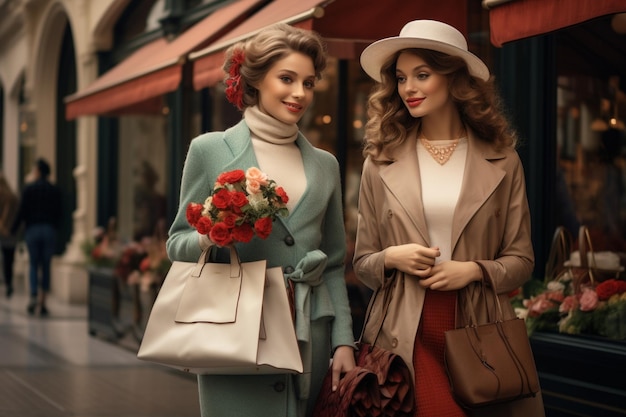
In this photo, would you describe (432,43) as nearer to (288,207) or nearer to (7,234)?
(288,207)

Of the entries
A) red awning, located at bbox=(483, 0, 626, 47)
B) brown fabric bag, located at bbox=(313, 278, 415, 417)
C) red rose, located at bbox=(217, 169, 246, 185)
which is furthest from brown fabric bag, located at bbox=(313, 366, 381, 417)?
red awning, located at bbox=(483, 0, 626, 47)

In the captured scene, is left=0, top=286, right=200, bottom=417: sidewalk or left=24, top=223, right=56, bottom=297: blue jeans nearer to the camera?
left=0, top=286, right=200, bottom=417: sidewalk

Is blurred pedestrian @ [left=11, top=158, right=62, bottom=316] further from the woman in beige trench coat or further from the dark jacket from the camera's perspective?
the woman in beige trench coat

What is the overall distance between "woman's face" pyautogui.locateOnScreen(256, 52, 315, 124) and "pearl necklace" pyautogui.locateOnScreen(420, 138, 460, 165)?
0.49 meters

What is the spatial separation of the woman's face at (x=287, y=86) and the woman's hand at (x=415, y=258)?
0.58 m

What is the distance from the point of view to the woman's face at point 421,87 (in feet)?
13.4

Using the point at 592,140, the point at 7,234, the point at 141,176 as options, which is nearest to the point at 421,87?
the point at 592,140

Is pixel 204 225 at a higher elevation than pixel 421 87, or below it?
below

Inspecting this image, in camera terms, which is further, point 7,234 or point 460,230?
point 7,234

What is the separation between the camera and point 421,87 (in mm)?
4074

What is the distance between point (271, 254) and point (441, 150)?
2.35 ft

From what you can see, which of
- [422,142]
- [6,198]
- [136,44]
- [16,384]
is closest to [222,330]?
[422,142]

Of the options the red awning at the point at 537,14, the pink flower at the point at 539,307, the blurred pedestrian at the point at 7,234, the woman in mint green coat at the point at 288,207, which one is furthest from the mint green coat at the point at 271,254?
the blurred pedestrian at the point at 7,234

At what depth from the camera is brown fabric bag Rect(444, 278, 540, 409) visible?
3.79 metres
